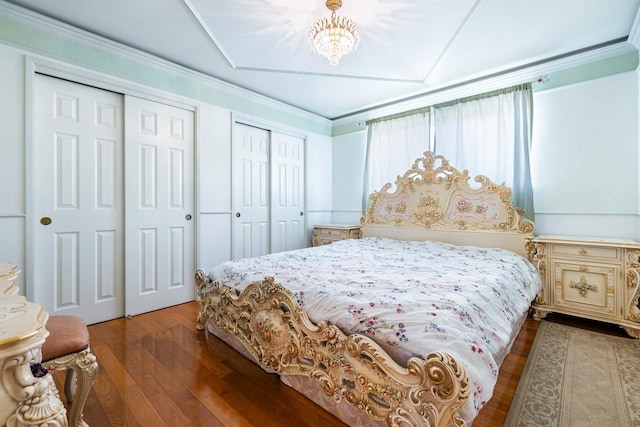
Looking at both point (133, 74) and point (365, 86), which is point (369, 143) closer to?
point (365, 86)

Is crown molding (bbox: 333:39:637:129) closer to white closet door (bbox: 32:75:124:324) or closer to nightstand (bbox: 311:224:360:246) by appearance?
nightstand (bbox: 311:224:360:246)

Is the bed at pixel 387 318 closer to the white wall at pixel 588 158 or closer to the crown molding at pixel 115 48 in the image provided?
the white wall at pixel 588 158

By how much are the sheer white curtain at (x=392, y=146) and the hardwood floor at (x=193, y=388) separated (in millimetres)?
2529

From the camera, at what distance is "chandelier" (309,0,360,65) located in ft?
6.86

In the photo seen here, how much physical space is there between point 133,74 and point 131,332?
251 cm

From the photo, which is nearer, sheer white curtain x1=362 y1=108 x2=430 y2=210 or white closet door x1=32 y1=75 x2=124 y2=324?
white closet door x1=32 y1=75 x2=124 y2=324

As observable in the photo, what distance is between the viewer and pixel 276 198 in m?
4.33

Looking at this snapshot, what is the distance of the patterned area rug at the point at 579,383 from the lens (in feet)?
4.83

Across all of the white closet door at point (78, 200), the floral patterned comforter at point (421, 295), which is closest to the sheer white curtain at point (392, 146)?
the floral patterned comforter at point (421, 295)

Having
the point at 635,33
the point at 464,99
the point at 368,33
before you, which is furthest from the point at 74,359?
the point at 635,33

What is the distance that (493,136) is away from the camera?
3.39m

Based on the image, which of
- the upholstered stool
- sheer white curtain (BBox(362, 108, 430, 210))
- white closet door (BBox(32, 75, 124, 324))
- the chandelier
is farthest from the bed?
the chandelier

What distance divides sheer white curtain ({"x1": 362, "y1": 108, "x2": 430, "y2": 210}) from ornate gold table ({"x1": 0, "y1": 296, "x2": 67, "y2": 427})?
13.3 ft

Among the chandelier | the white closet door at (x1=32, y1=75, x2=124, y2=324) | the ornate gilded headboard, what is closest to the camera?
the chandelier
